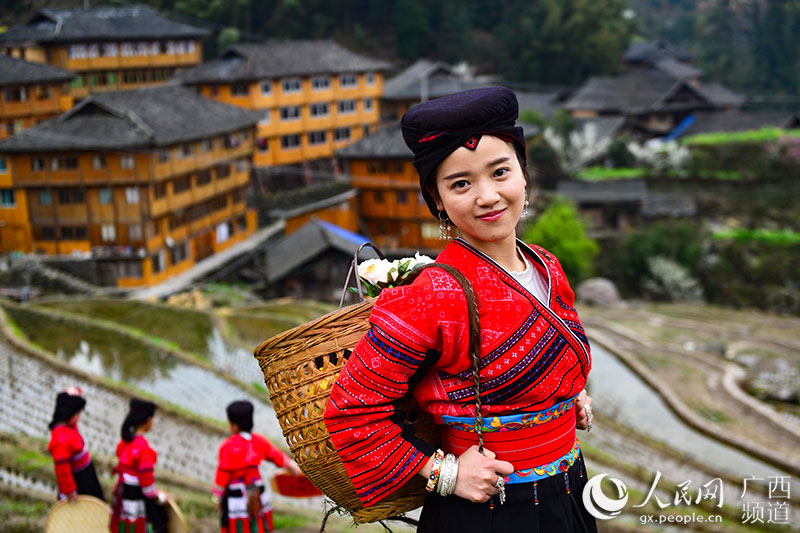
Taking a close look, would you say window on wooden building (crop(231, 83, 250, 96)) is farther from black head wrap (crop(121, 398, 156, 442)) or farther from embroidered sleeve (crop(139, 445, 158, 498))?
embroidered sleeve (crop(139, 445, 158, 498))

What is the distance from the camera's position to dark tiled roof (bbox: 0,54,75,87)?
2147 cm

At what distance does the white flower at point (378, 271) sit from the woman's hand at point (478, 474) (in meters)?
0.66

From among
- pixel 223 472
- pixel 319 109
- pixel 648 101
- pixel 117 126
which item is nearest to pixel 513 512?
pixel 223 472

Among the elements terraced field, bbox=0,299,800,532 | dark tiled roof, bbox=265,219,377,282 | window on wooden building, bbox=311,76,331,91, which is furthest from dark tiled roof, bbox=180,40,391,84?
terraced field, bbox=0,299,800,532

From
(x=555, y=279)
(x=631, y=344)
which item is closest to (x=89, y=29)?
(x=631, y=344)

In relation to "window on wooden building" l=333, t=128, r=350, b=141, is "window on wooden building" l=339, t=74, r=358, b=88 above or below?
above

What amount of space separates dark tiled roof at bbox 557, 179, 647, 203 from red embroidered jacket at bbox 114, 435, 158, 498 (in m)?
36.3

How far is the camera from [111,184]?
2786 cm

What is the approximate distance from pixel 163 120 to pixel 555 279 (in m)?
28.2

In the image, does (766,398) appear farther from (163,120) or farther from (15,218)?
(15,218)

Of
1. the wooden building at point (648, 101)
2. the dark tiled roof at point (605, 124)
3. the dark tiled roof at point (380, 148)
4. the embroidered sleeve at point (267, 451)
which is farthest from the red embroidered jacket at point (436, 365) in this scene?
the wooden building at point (648, 101)

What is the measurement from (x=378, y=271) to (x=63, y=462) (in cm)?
444

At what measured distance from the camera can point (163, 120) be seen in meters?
29.0

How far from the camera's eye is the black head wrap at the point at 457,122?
2494 mm
